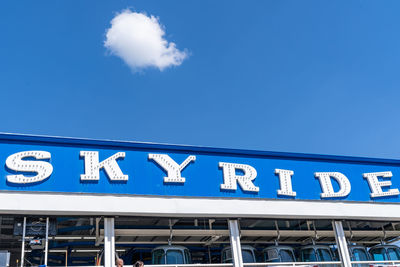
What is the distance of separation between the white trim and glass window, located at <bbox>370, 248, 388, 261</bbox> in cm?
302

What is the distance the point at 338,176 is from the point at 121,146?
33.0 ft

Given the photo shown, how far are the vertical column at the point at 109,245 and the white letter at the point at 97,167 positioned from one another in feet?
5.17

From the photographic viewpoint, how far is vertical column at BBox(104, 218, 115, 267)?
13898 millimetres

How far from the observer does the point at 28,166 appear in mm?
14242

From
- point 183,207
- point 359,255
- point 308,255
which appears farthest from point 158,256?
point 359,255

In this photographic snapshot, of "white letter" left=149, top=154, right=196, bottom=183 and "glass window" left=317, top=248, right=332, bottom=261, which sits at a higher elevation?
"white letter" left=149, top=154, right=196, bottom=183

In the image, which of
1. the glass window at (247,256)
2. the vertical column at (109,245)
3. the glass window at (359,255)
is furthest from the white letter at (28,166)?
the glass window at (359,255)

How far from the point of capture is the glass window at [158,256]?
Result: 55.8ft

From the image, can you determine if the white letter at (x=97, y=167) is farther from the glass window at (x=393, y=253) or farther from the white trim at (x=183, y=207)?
the glass window at (x=393, y=253)

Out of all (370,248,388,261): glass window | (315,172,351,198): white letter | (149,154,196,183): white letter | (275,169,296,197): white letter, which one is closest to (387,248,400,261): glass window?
(370,248,388,261): glass window

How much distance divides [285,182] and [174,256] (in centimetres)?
569

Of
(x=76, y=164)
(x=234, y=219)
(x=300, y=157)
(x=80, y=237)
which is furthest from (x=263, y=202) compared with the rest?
(x=80, y=237)

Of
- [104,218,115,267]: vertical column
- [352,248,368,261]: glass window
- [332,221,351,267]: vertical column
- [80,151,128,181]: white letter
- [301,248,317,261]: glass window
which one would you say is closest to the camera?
[104,218,115,267]: vertical column

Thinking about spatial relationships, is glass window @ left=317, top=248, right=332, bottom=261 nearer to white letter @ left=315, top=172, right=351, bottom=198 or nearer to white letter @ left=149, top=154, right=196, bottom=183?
white letter @ left=315, top=172, right=351, bottom=198
